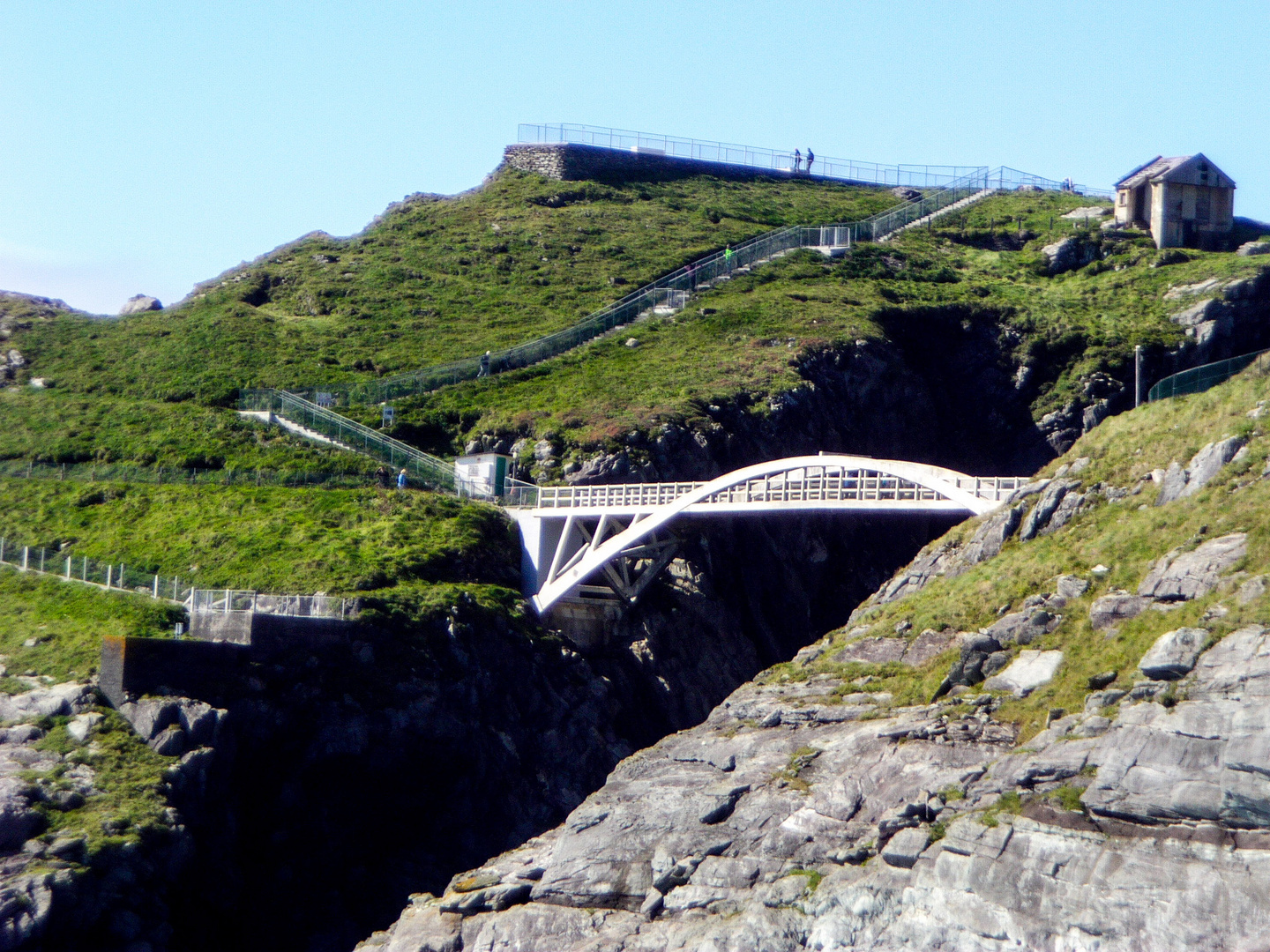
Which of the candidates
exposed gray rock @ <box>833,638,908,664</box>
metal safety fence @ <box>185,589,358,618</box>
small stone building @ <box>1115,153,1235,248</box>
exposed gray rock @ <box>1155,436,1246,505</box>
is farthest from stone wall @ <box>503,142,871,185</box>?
exposed gray rock @ <box>1155,436,1246,505</box>

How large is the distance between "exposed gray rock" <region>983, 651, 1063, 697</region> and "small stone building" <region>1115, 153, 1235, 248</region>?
2738 inches

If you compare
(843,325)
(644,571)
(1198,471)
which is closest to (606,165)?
(843,325)

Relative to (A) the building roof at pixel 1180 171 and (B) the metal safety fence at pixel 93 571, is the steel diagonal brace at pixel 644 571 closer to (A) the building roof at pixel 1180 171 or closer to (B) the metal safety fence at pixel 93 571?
(B) the metal safety fence at pixel 93 571

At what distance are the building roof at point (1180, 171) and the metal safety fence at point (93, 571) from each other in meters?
69.1

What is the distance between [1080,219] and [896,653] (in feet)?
235

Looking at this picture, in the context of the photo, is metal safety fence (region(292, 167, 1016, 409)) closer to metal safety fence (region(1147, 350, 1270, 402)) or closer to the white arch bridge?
the white arch bridge

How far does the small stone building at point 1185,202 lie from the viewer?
107125 millimetres

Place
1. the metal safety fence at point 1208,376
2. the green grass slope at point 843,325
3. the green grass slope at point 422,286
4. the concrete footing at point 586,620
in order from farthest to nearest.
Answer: the green grass slope at point 422,286, the green grass slope at point 843,325, the concrete footing at point 586,620, the metal safety fence at point 1208,376

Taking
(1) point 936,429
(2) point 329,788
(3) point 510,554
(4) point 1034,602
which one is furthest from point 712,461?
(4) point 1034,602

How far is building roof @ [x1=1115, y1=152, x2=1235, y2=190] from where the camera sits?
10600 cm

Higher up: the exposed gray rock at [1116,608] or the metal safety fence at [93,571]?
the exposed gray rock at [1116,608]

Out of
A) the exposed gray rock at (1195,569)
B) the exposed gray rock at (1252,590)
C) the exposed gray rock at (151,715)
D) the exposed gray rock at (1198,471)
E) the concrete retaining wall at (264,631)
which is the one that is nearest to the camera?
the exposed gray rock at (1252,590)

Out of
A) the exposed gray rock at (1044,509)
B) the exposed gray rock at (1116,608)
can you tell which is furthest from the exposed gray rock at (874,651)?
the exposed gray rock at (1116,608)

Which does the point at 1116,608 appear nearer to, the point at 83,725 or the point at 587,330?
the point at 83,725
